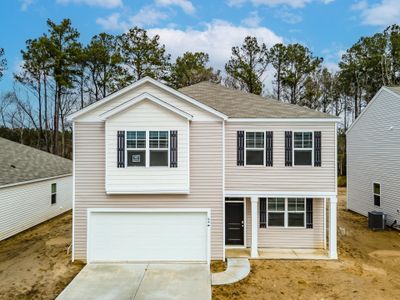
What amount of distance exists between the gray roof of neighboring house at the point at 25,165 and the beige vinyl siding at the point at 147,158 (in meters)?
6.91

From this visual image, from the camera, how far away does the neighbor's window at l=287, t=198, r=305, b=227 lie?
12172mm

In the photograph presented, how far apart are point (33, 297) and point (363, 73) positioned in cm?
3779

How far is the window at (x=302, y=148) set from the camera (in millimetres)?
11445

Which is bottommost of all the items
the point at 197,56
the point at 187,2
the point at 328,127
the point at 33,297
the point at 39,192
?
the point at 33,297

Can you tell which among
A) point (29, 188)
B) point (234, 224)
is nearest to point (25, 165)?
point (29, 188)

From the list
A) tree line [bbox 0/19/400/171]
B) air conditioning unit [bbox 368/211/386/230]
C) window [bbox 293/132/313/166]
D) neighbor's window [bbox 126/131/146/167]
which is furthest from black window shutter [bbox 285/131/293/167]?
tree line [bbox 0/19/400/171]

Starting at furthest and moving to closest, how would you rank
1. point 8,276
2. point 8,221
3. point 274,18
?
point 274,18
point 8,221
point 8,276

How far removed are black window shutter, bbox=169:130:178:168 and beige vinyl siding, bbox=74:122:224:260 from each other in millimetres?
691

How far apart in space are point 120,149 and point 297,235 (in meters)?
7.86

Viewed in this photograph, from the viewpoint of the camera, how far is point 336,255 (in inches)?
435

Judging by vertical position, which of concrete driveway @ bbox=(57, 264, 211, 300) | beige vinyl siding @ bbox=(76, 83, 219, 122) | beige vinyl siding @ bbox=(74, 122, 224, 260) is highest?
beige vinyl siding @ bbox=(76, 83, 219, 122)

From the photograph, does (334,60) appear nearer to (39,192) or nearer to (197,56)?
(197,56)

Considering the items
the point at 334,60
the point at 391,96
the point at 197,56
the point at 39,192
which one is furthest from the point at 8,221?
the point at 334,60

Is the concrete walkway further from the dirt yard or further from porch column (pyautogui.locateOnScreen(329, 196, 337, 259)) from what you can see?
porch column (pyautogui.locateOnScreen(329, 196, 337, 259))
